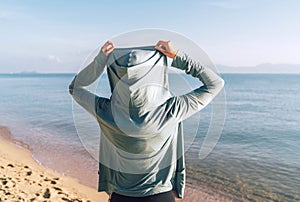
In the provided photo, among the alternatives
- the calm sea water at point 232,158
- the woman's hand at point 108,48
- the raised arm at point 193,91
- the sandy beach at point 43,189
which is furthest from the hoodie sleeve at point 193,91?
the sandy beach at point 43,189

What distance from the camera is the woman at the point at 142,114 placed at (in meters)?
1.26

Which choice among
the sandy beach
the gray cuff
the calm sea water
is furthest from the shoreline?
the gray cuff

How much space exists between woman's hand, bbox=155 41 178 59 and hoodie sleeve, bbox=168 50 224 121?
27 millimetres

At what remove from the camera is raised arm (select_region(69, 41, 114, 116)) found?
53.7 inches

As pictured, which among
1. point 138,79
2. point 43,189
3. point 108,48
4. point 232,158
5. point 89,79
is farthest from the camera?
point 232,158

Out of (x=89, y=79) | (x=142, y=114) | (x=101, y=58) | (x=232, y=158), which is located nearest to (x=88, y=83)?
(x=89, y=79)

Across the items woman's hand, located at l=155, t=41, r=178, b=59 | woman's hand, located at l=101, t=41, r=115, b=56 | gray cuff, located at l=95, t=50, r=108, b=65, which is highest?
woman's hand, located at l=155, t=41, r=178, b=59

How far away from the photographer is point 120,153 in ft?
4.84

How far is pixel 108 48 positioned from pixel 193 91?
16.1 inches

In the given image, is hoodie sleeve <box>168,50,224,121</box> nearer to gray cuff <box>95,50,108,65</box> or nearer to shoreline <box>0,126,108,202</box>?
gray cuff <box>95,50,108,65</box>

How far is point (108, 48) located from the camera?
4.47 feet

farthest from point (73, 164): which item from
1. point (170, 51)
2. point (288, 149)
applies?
point (170, 51)

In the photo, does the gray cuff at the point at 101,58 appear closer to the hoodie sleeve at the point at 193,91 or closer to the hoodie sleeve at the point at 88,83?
the hoodie sleeve at the point at 88,83

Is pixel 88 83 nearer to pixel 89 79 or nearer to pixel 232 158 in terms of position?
pixel 89 79
